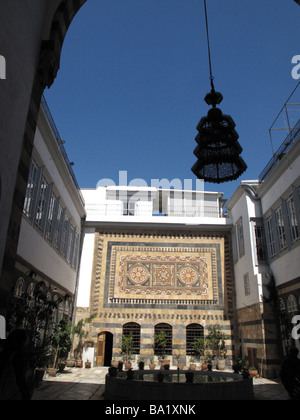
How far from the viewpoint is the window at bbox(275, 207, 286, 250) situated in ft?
32.4

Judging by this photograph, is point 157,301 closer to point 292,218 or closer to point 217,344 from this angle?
point 217,344

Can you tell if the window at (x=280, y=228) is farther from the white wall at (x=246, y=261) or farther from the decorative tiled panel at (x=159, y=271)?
the decorative tiled panel at (x=159, y=271)

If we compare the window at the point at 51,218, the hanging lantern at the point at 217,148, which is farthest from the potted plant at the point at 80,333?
→ the hanging lantern at the point at 217,148

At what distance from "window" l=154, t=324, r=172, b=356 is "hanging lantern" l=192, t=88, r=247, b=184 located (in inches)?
394

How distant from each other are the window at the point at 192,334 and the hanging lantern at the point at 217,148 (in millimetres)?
10259

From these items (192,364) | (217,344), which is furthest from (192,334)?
(192,364)

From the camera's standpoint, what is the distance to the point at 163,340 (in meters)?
12.4

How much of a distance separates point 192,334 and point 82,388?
6.03m

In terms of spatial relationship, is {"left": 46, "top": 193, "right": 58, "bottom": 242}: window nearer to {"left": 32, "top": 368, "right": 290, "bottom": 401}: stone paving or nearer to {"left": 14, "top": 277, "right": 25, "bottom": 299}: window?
{"left": 14, "top": 277, "right": 25, "bottom": 299}: window

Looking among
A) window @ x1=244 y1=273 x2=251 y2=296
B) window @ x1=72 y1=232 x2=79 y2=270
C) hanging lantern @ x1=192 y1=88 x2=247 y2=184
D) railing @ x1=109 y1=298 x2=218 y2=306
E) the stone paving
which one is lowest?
the stone paving

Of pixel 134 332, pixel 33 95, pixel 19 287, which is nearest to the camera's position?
pixel 33 95

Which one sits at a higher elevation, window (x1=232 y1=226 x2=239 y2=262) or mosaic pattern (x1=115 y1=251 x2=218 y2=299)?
window (x1=232 y1=226 x2=239 y2=262)

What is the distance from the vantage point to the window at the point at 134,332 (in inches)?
490

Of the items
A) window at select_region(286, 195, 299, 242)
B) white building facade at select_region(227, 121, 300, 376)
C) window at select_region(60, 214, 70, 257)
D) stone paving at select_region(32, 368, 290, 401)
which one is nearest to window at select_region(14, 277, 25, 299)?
stone paving at select_region(32, 368, 290, 401)
